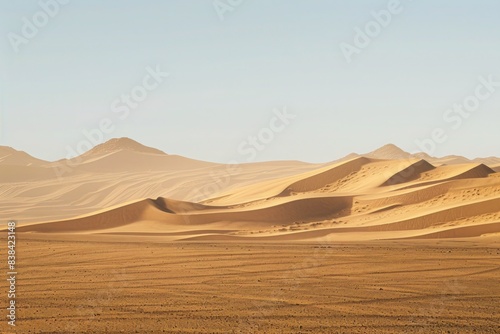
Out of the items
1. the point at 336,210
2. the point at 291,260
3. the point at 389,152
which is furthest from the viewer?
the point at 389,152

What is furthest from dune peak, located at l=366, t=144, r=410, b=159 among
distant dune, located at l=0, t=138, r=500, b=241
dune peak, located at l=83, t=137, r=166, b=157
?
distant dune, located at l=0, t=138, r=500, b=241

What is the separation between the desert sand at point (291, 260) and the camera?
45.5ft

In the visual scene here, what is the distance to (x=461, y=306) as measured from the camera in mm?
14992

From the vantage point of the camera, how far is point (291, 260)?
21844 mm

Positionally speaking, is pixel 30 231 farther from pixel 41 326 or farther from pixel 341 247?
pixel 41 326

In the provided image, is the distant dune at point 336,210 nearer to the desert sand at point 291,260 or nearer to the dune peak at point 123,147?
the desert sand at point 291,260

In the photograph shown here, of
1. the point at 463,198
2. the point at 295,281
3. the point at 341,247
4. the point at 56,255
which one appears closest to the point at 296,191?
the point at 463,198

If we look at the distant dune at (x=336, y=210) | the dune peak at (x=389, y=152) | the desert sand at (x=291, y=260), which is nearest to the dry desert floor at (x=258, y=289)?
the desert sand at (x=291, y=260)

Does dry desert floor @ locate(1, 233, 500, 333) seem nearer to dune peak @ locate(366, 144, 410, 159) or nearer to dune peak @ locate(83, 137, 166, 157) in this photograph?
dune peak @ locate(366, 144, 410, 159)

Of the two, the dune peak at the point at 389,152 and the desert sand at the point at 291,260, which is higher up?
the dune peak at the point at 389,152

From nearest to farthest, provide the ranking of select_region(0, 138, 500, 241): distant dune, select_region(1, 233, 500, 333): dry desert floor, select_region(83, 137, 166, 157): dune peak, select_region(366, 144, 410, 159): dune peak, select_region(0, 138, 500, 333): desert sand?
select_region(1, 233, 500, 333): dry desert floor, select_region(0, 138, 500, 333): desert sand, select_region(0, 138, 500, 241): distant dune, select_region(366, 144, 410, 159): dune peak, select_region(83, 137, 166, 157): dune peak

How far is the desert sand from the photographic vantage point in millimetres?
13875

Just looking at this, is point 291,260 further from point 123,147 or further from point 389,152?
point 123,147

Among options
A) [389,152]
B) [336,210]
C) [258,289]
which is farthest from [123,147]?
[258,289]
